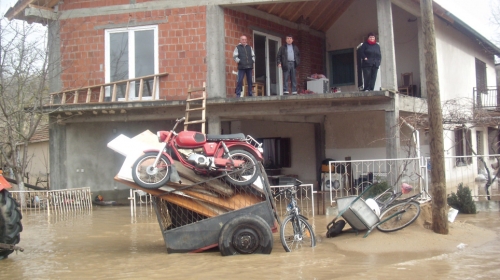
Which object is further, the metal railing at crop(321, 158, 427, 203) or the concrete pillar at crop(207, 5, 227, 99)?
the concrete pillar at crop(207, 5, 227, 99)

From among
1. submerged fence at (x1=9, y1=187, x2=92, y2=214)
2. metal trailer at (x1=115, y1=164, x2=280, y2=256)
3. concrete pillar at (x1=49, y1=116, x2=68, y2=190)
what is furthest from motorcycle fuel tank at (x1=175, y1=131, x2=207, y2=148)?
concrete pillar at (x1=49, y1=116, x2=68, y2=190)

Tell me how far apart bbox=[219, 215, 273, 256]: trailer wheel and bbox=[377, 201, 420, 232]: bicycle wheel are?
2247mm

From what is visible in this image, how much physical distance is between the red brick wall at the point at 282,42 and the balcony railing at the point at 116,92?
6.50 ft

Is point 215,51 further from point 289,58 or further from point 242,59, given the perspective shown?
point 289,58

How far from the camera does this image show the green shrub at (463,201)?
13.7m

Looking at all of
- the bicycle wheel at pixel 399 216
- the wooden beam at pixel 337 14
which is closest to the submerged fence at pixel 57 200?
the bicycle wheel at pixel 399 216

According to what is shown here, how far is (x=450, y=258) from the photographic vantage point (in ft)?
28.4

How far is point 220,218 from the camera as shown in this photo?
9.12 meters

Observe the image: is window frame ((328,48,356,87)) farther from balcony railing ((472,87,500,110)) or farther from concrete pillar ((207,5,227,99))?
concrete pillar ((207,5,227,99))

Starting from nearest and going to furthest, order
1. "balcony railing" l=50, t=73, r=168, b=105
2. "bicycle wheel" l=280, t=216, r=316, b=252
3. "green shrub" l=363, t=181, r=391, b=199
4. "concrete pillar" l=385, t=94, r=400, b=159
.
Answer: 1. "bicycle wheel" l=280, t=216, r=316, b=252
2. "green shrub" l=363, t=181, r=391, b=199
3. "concrete pillar" l=385, t=94, r=400, b=159
4. "balcony railing" l=50, t=73, r=168, b=105

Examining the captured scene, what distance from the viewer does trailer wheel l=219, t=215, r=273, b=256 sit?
8.94 m

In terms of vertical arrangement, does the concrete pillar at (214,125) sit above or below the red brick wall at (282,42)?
below

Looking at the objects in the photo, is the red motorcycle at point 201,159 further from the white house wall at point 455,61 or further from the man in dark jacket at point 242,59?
the white house wall at point 455,61

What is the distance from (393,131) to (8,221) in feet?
33.0
